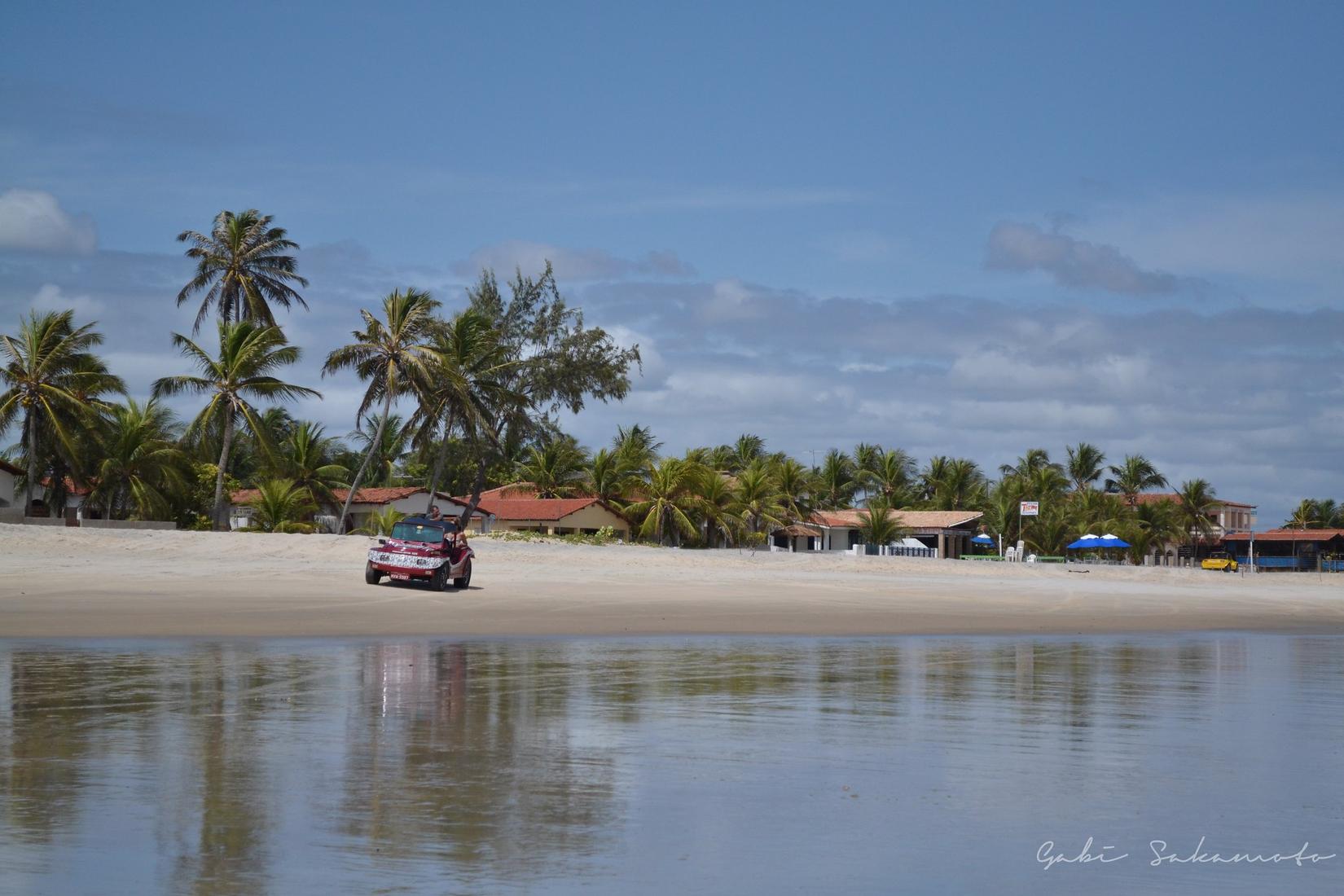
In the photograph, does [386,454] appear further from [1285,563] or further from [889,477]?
[1285,563]

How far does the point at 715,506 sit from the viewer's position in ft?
192

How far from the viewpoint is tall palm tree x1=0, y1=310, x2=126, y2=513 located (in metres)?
43.3

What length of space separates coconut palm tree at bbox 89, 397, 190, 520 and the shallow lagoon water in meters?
32.5

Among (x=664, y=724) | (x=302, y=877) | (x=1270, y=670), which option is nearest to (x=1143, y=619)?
(x=1270, y=670)

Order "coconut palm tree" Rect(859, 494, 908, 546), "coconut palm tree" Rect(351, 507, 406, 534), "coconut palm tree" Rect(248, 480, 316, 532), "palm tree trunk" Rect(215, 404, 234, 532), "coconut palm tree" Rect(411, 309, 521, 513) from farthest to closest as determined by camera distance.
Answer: "coconut palm tree" Rect(859, 494, 908, 546)
"coconut palm tree" Rect(411, 309, 521, 513)
"coconut palm tree" Rect(248, 480, 316, 532)
"palm tree trunk" Rect(215, 404, 234, 532)
"coconut palm tree" Rect(351, 507, 406, 534)

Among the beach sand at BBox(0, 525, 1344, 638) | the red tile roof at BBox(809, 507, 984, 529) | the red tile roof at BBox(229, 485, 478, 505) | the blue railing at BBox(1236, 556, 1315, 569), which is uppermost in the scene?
the red tile roof at BBox(229, 485, 478, 505)

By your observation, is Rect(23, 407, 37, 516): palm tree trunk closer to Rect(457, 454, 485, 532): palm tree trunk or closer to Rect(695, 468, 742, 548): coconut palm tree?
Rect(457, 454, 485, 532): palm tree trunk

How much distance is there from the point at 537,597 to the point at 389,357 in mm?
24418

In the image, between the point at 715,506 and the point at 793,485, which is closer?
the point at 715,506

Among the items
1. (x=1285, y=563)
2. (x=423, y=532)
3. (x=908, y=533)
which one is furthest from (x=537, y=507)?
(x=1285, y=563)

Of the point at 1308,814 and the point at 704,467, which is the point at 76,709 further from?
the point at 704,467

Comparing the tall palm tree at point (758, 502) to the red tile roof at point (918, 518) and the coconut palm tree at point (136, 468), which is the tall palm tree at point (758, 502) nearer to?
the red tile roof at point (918, 518)

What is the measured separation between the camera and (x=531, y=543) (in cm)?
3919

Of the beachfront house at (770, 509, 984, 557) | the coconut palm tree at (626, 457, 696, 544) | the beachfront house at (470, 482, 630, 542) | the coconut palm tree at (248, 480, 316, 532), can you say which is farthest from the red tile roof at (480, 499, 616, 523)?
the coconut palm tree at (248, 480, 316, 532)
